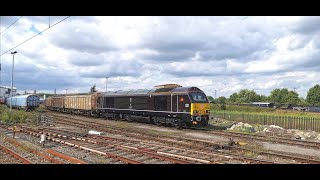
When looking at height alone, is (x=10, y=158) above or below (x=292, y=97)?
below

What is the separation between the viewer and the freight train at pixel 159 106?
2423 cm

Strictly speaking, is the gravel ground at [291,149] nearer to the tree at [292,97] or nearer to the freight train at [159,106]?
the freight train at [159,106]

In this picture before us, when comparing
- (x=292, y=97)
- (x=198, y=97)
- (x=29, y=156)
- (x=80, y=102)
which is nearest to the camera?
(x=29, y=156)

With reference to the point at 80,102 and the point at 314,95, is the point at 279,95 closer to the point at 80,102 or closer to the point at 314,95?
the point at 314,95

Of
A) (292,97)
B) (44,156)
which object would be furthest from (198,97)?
(292,97)

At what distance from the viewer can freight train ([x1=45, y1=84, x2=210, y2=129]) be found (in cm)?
2423

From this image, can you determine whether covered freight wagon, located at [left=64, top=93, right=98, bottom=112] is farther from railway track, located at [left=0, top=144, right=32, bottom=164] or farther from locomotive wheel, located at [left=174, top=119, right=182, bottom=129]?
railway track, located at [left=0, top=144, right=32, bottom=164]

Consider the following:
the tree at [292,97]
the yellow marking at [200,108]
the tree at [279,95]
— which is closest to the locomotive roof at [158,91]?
the yellow marking at [200,108]

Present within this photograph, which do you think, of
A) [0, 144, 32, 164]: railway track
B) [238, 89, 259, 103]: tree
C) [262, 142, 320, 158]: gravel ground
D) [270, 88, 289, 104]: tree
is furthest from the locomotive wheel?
[238, 89, 259, 103]: tree

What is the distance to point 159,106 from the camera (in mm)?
26469

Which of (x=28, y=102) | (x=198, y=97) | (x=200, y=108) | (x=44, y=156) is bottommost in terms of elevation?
(x=44, y=156)
